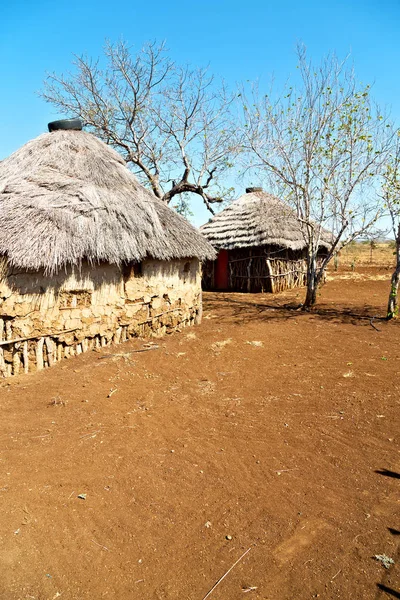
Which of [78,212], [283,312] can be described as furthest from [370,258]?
[78,212]

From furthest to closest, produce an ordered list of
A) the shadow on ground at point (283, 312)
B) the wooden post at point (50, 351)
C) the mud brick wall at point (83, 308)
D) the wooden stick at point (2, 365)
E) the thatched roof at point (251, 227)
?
the thatched roof at point (251, 227), the shadow on ground at point (283, 312), the wooden post at point (50, 351), the mud brick wall at point (83, 308), the wooden stick at point (2, 365)

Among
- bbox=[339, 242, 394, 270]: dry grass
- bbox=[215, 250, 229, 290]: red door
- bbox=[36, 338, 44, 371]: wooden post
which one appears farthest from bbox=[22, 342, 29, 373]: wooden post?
bbox=[339, 242, 394, 270]: dry grass

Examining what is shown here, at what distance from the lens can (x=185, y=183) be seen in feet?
46.4

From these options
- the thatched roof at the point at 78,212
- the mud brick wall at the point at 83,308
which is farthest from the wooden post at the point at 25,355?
the thatched roof at the point at 78,212

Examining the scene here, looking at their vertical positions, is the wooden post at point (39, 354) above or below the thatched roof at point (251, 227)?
below

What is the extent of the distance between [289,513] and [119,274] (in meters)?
5.12

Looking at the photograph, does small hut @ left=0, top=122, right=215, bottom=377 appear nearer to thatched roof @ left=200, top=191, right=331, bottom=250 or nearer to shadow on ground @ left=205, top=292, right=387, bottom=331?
shadow on ground @ left=205, top=292, right=387, bottom=331

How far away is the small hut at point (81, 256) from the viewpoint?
19.4 feet

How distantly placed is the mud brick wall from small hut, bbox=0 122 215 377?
16 millimetres

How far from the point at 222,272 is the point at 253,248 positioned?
1791mm

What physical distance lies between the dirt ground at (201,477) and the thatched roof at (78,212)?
1.79 meters

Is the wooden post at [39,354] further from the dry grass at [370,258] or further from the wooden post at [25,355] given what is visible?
the dry grass at [370,258]

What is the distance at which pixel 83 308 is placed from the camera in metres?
6.70

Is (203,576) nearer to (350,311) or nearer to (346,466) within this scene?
(346,466)
